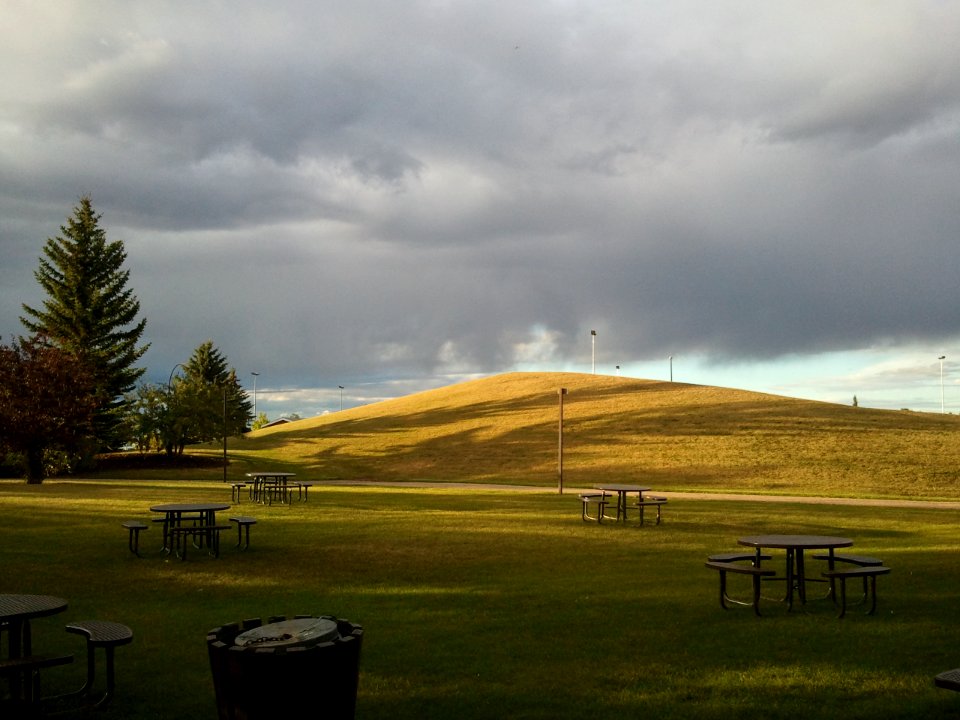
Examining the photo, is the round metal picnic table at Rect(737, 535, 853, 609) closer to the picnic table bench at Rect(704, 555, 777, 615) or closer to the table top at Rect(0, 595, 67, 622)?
the picnic table bench at Rect(704, 555, 777, 615)

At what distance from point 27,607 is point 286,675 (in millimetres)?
3119

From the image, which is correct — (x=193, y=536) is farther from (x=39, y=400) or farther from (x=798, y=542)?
(x=39, y=400)

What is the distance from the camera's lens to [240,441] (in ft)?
239

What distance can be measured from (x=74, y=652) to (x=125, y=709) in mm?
2176

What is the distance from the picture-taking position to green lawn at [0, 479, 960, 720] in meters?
6.39

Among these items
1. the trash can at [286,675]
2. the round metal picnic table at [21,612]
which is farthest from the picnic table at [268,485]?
the trash can at [286,675]

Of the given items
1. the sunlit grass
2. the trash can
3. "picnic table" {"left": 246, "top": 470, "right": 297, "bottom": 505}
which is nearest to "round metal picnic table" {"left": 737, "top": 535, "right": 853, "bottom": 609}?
the trash can

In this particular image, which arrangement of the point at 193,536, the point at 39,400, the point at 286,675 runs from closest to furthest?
the point at 286,675 < the point at 193,536 < the point at 39,400

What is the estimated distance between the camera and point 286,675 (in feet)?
14.3

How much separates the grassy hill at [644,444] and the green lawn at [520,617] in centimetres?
2438

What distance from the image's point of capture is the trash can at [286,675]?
4.33 m

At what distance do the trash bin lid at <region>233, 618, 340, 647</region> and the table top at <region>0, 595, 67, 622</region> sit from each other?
2249mm

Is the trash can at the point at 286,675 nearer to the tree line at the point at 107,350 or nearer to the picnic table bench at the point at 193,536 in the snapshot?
the picnic table bench at the point at 193,536

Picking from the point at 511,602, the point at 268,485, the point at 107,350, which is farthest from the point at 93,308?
the point at 511,602
